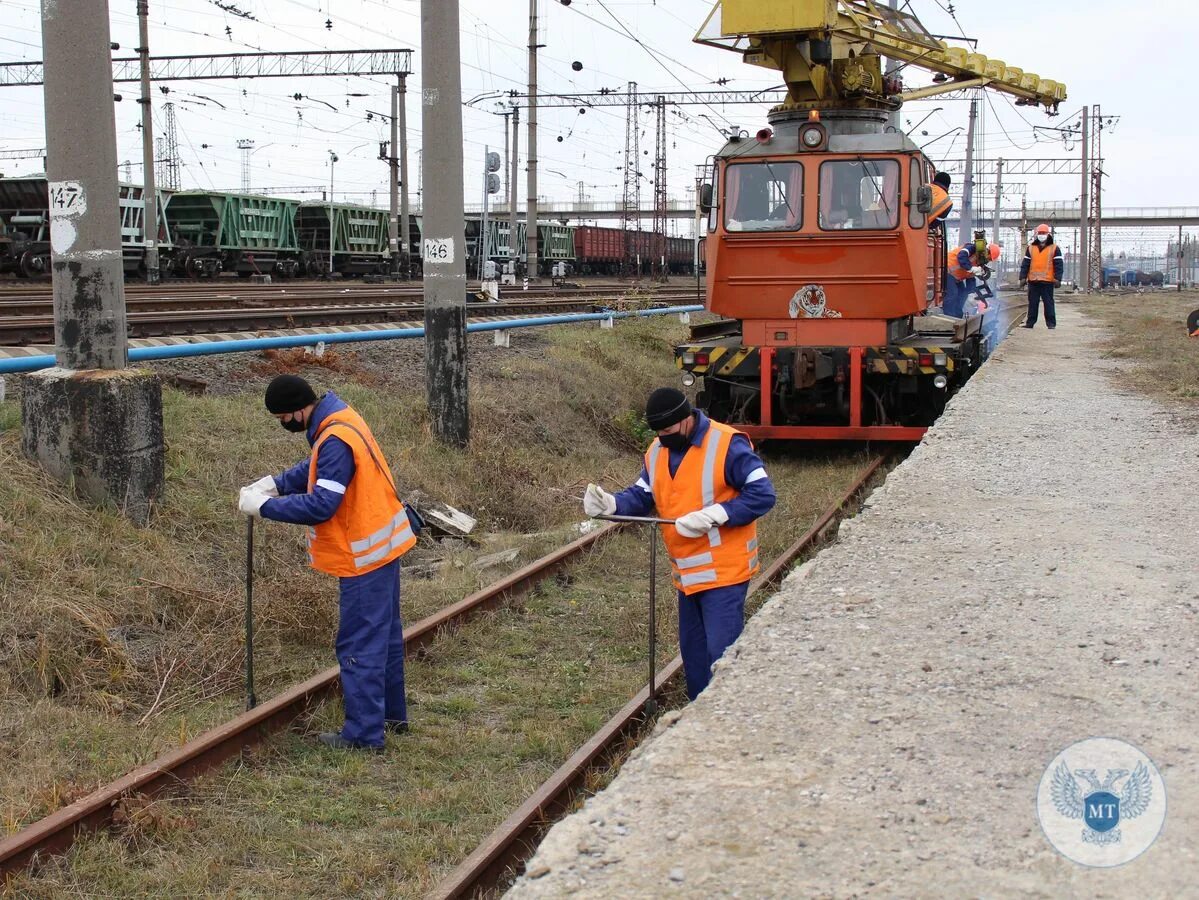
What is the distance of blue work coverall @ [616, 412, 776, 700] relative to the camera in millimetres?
5238

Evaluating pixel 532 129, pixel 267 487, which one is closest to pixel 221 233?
pixel 532 129

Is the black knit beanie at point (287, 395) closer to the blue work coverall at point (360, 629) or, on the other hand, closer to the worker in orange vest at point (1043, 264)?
the blue work coverall at point (360, 629)

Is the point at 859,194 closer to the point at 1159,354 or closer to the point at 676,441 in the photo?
the point at 676,441

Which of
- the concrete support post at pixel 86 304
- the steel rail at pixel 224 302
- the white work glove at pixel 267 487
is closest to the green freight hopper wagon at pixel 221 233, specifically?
the steel rail at pixel 224 302

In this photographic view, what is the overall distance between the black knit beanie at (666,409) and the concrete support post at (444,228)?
6.06 m

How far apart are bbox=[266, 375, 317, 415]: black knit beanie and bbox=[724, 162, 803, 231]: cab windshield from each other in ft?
27.3

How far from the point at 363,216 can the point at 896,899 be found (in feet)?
151

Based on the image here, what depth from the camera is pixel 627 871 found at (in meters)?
3.35

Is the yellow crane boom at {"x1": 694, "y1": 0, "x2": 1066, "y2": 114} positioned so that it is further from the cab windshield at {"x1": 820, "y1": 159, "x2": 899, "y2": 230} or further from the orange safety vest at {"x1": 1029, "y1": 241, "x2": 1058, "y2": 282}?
the orange safety vest at {"x1": 1029, "y1": 241, "x2": 1058, "y2": 282}

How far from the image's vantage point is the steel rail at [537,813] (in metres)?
4.29

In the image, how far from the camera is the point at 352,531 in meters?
5.57

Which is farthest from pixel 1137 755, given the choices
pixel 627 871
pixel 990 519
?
pixel 990 519

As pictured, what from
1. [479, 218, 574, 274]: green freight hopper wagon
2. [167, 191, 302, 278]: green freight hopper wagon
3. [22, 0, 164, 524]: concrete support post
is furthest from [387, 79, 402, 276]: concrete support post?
[22, 0, 164, 524]: concrete support post

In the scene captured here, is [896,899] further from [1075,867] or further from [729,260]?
[729,260]
